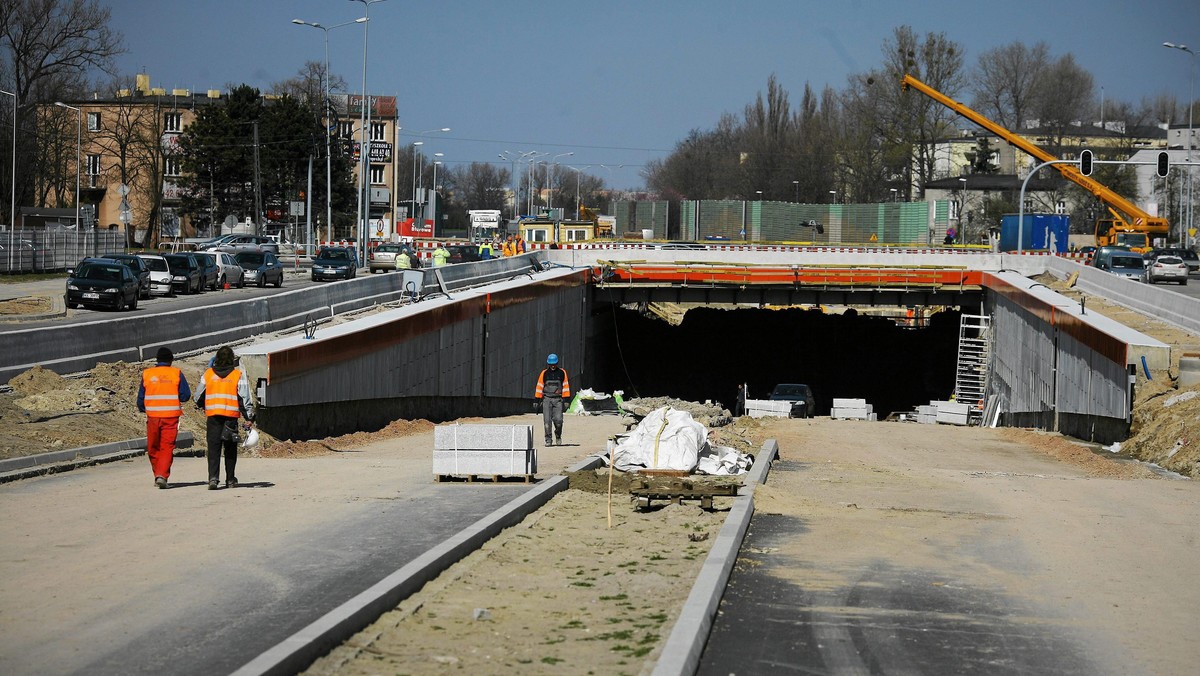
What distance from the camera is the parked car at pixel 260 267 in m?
54.5

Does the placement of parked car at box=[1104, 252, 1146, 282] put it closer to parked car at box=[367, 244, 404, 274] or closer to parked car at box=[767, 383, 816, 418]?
parked car at box=[767, 383, 816, 418]

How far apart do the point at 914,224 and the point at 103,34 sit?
5103 cm

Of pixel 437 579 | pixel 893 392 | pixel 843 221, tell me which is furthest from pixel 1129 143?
pixel 437 579

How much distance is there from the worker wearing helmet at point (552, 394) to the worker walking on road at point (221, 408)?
8.63m

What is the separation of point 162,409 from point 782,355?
202 feet

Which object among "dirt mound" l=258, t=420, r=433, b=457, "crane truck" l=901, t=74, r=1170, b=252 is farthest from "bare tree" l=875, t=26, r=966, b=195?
"dirt mound" l=258, t=420, r=433, b=457

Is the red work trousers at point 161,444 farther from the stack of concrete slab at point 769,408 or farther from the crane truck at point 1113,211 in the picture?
the crane truck at point 1113,211

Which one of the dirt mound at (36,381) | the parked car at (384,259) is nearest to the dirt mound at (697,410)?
the dirt mound at (36,381)

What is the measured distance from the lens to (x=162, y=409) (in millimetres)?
14273

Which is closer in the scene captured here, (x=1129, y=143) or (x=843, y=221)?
(x=843, y=221)

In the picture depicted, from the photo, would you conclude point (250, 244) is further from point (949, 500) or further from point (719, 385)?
point (949, 500)

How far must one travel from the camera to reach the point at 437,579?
998 centimetres

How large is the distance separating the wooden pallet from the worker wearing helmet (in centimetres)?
632

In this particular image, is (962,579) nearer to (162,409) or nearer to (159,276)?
(162,409)
